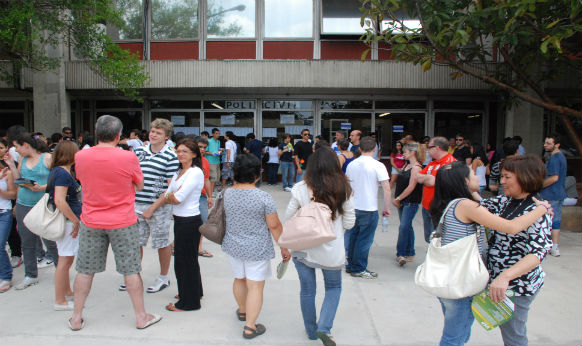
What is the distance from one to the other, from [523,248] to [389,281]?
8.52 feet

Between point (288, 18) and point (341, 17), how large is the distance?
1.60 meters

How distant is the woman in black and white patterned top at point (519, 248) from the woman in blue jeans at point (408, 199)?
263cm

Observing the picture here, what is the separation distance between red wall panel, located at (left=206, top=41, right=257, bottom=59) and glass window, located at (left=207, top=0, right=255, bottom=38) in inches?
8.7

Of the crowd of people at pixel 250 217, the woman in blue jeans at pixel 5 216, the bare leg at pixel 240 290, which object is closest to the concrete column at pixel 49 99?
the crowd of people at pixel 250 217

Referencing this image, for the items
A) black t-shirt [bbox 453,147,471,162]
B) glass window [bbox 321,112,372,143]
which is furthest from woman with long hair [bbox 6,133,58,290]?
glass window [bbox 321,112,372,143]

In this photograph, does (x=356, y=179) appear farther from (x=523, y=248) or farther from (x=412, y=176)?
(x=523, y=248)

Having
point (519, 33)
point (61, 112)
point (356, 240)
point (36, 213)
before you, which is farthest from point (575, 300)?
point (61, 112)

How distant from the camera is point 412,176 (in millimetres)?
5281

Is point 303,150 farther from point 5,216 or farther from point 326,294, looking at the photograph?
point 326,294

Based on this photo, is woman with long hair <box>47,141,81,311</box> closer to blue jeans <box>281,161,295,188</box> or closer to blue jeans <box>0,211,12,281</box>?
blue jeans <box>0,211,12,281</box>

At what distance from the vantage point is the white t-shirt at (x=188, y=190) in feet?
13.0

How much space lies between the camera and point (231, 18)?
13.2m

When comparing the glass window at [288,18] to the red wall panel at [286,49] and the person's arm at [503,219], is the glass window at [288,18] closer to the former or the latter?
the red wall panel at [286,49]

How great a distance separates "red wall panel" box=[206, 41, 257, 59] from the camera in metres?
13.1
